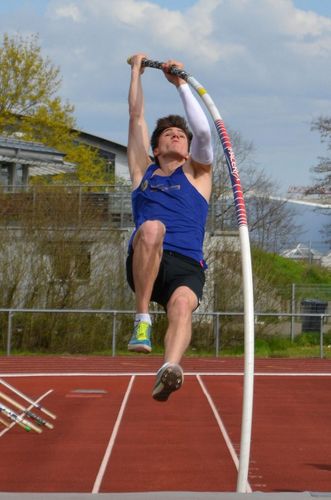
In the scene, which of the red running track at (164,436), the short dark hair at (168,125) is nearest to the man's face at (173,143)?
the short dark hair at (168,125)

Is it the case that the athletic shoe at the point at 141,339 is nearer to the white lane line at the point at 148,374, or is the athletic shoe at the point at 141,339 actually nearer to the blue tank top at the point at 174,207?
the blue tank top at the point at 174,207

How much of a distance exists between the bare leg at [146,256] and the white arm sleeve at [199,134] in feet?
1.45

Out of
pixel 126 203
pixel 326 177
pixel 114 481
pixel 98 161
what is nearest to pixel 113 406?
pixel 114 481

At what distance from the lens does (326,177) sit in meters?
40.8

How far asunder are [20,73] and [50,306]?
16.9m

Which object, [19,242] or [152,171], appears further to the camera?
[19,242]

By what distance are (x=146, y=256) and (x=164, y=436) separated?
627 centimetres

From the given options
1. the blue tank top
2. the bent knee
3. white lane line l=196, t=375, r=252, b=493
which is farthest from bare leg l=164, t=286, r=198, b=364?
white lane line l=196, t=375, r=252, b=493

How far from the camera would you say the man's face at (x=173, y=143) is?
22.3ft

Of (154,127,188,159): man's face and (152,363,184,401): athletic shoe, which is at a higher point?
(154,127,188,159): man's face

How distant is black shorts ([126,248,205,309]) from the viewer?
6.71m

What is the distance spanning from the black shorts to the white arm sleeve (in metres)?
0.54

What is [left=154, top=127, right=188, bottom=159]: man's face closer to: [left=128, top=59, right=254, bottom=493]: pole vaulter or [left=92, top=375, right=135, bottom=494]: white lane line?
[left=128, top=59, right=254, bottom=493]: pole vaulter
